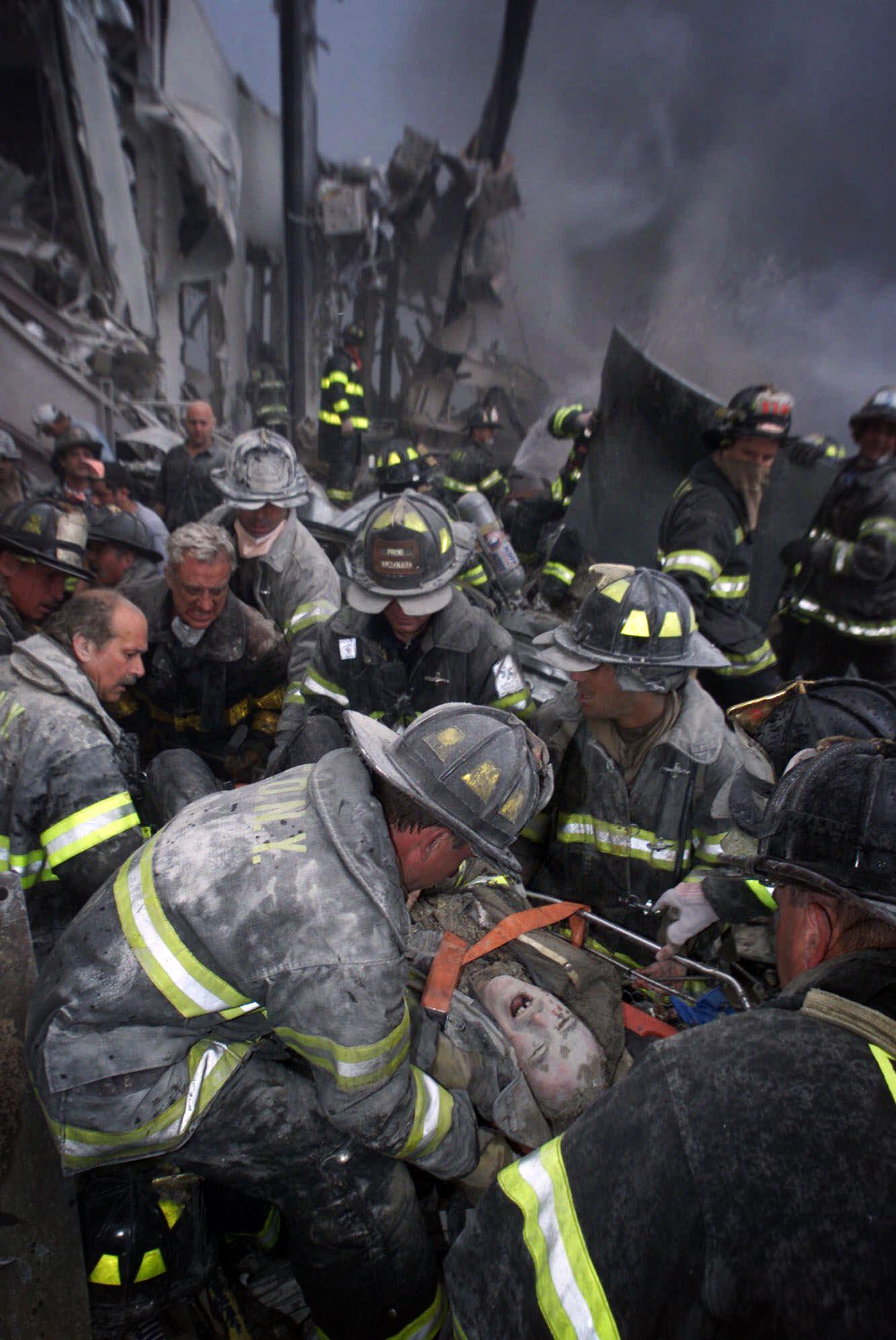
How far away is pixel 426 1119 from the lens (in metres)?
1.70

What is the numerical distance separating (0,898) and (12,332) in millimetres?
9477

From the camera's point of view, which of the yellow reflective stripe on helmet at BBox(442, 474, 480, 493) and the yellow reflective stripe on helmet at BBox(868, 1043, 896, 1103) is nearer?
the yellow reflective stripe on helmet at BBox(868, 1043, 896, 1103)

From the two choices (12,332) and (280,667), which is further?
(12,332)

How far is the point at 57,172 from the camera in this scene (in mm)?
11422

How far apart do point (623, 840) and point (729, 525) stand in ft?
6.94

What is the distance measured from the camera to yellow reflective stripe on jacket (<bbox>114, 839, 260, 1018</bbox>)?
1.53 m

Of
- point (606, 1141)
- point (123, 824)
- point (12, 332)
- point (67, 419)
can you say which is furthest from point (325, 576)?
point (12, 332)

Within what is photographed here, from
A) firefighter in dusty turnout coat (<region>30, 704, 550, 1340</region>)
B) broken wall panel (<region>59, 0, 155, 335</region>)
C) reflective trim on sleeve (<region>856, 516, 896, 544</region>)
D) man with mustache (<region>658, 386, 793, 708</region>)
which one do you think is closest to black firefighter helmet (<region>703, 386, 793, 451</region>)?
man with mustache (<region>658, 386, 793, 708</region>)

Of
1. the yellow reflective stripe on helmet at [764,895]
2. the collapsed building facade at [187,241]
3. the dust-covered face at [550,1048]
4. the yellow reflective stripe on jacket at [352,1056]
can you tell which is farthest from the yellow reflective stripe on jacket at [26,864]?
the collapsed building facade at [187,241]

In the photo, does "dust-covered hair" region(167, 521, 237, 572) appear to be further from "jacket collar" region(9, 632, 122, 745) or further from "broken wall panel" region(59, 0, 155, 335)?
"broken wall panel" region(59, 0, 155, 335)

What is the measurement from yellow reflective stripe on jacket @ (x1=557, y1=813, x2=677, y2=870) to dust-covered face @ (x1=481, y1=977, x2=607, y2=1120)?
0.70 m

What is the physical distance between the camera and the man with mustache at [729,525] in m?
3.73

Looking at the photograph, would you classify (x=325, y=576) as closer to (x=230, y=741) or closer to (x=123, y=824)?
(x=230, y=741)

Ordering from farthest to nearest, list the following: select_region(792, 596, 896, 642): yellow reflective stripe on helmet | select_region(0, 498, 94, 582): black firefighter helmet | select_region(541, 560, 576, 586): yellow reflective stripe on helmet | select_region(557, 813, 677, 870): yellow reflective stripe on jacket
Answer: select_region(541, 560, 576, 586): yellow reflective stripe on helmet, select_region(792, 596, 896, 642): yellow reflective stripe on helmet, select_region(0, 498, 94, 582): black firefighter helmet, select_region(557, 813, 677, 870): yellow reflective stripe on jacket
